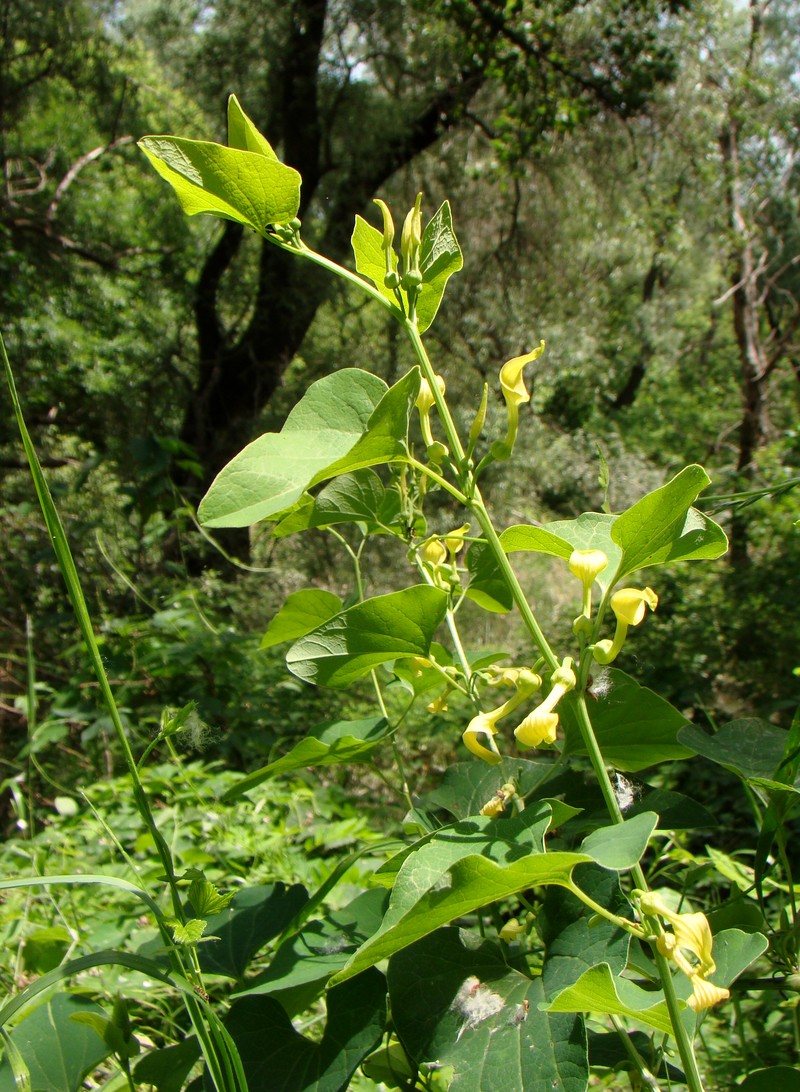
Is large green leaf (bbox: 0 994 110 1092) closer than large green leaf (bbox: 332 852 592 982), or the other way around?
large green leaf (bbox: 332 852 592 982)

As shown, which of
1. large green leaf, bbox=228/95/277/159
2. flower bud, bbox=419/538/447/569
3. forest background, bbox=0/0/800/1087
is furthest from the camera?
forest background, bbox=0/0/800/1087

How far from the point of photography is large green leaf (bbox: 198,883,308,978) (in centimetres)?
49

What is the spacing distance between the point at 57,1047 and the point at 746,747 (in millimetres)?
428

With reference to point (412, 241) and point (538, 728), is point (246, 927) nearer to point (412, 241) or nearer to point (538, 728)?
point (538, 728)

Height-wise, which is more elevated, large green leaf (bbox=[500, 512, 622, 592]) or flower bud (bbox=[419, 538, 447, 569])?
large green leaf (bbox=[500, 512, 622, 592])

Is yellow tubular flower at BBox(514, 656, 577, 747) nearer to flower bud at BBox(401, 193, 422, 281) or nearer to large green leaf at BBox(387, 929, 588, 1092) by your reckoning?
large green leaf at BBox(387, 929, 588, 1092)

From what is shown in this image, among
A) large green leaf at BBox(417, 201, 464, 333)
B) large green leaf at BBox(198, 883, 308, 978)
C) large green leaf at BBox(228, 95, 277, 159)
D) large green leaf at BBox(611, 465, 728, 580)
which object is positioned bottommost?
large green leaf at BBox(198, 883, 308, 978)

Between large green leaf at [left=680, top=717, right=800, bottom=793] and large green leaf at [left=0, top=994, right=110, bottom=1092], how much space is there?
356 millimetres

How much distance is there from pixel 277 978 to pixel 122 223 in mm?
6379

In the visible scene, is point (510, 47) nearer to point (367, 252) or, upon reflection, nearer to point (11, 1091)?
point (367, 252)

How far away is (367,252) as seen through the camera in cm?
44

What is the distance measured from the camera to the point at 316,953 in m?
0.43

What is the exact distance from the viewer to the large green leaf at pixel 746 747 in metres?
0.40

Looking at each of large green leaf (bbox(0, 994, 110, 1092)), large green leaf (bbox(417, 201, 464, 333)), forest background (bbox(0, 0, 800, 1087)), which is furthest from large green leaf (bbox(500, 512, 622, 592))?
forest background (bbox(0, 0, 800, 1087))
